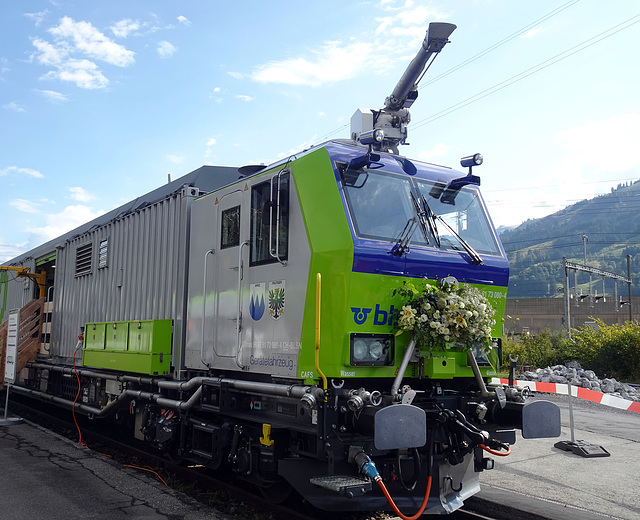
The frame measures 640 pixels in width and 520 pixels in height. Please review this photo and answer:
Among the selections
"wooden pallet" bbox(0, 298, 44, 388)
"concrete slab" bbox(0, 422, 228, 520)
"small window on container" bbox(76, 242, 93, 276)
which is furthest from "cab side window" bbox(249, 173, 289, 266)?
"wooden pallet" bbox(0, 298, 44, 388)

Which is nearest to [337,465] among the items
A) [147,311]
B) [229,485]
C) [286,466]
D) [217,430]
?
[286,466]

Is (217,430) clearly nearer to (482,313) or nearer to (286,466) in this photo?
(286,466)

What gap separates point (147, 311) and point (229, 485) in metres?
2.73

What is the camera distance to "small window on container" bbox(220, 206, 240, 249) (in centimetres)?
621

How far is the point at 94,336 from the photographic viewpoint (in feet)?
29.9

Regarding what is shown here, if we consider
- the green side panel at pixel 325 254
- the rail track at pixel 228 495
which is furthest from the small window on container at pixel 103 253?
the green side panel at pixel 325 254

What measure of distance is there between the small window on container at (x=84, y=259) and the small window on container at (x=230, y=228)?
15.8ft

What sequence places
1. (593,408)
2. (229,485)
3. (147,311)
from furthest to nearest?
(593,408) < (147,311) < (229,485)

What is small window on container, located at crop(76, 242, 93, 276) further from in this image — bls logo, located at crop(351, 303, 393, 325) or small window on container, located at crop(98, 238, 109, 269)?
bls logo, located at crop(351, 303, 393, 325)

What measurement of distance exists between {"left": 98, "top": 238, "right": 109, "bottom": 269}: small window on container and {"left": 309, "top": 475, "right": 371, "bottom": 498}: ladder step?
21.0ft

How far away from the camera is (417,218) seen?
5.56 metres

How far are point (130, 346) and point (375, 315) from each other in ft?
13.7

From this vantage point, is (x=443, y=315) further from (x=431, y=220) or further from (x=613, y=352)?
(x=613, y=352)

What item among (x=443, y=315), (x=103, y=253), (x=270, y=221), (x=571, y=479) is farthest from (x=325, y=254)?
(x=103, y=253)
